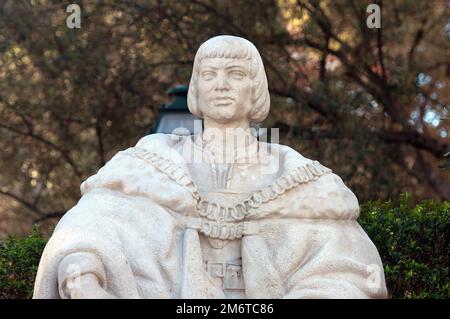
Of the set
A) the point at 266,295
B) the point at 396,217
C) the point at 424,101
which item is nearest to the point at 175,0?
the point at 424,101

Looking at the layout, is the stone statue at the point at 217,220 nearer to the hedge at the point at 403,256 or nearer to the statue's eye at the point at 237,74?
the statue's eye at the point at 237,74

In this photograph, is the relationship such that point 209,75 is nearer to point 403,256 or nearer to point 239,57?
point 239,57

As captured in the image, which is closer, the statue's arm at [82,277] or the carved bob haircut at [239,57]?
the statue's arm at [82,277]

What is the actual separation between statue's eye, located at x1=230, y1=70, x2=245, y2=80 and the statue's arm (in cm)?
180

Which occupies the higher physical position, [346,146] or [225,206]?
[225,206]

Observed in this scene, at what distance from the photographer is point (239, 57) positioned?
30.2 ft

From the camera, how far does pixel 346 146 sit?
15328mm

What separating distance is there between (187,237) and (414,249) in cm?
266

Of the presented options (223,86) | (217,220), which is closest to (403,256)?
(217,220)

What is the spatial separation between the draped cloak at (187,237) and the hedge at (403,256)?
1.70 metres

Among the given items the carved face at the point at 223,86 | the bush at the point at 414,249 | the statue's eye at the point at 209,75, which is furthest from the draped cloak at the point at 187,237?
the bush at the point at 414,249

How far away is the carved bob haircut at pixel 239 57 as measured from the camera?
919 centimetres
